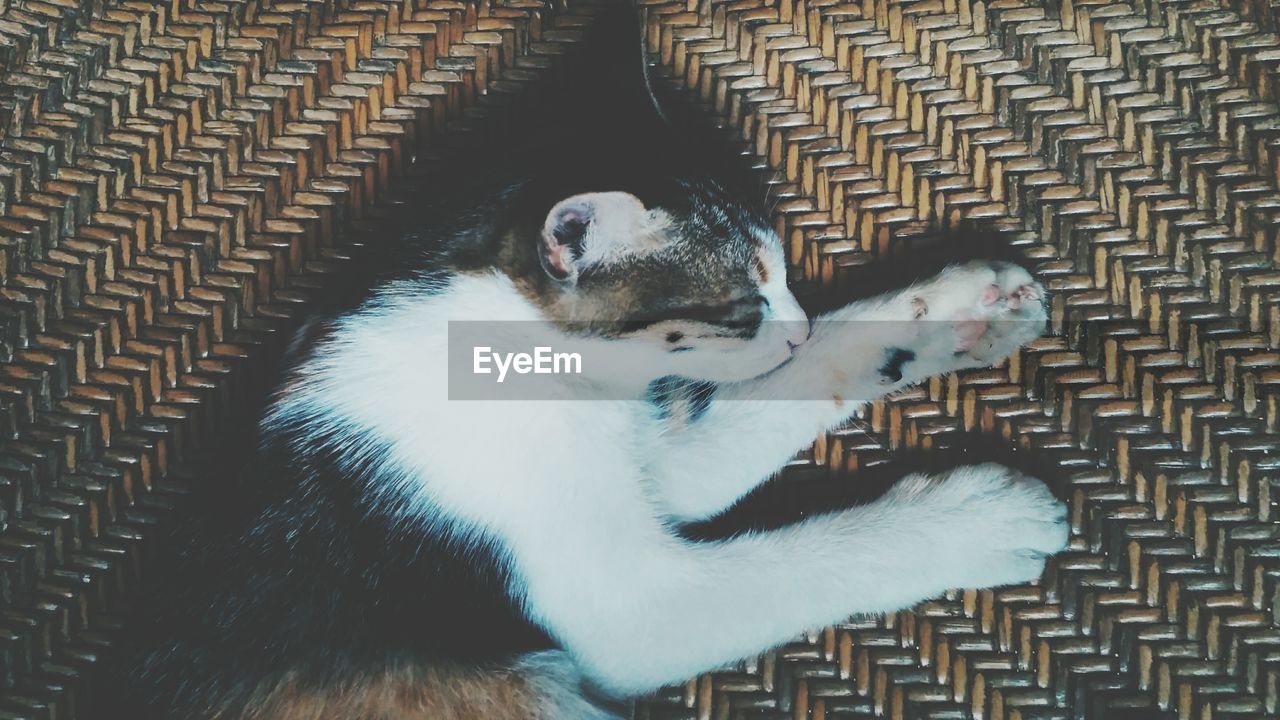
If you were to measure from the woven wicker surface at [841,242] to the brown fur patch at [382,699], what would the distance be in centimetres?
28

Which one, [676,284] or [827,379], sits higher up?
[676,284]

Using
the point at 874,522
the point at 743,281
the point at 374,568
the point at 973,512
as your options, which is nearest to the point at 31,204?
the point at 374,568

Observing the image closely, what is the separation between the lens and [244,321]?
1204 mm

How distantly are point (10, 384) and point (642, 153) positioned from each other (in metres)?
0.88

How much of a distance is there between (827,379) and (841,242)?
18 centimetres

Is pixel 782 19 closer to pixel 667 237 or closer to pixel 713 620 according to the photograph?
pixel 667 237

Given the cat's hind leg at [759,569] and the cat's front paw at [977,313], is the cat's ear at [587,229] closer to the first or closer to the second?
the cat's hind leg at [759,569]

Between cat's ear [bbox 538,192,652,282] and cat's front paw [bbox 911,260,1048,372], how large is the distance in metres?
0.39

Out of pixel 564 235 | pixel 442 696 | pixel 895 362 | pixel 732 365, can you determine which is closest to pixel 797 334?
pixel 732 365

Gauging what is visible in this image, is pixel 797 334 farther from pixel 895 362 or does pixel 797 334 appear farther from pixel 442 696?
pixel 442 696

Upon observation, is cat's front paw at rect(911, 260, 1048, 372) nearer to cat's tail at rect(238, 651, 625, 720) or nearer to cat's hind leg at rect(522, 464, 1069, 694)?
cat's hind leg at rect(522, 464, 1069, 694)

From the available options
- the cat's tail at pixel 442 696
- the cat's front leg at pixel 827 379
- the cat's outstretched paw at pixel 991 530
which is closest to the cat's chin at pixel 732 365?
the cat's front leg at pixel 827 379

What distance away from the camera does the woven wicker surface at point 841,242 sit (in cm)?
110

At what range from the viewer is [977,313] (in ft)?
3.59
